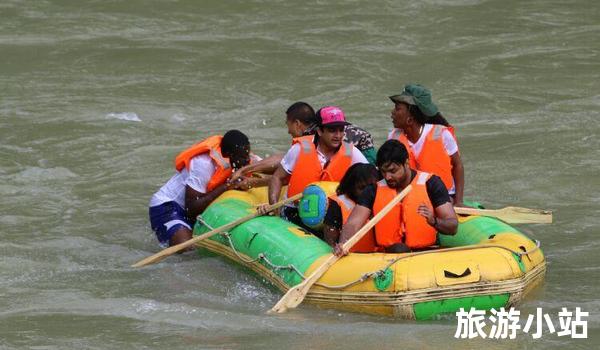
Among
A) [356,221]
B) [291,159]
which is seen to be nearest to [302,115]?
[291,159]

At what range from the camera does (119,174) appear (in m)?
11.7

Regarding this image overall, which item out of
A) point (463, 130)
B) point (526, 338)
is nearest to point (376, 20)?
point (463, 130)

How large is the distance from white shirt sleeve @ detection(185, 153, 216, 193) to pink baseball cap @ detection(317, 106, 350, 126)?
3.79 feet

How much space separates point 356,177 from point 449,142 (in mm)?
999

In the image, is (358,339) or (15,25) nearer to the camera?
(358,339)

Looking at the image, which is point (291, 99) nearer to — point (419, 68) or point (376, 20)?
point (419, 68)

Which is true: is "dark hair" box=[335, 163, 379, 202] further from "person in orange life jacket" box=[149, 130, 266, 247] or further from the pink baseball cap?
"person in orange life jacket" box=[149, 130, 266, 247]

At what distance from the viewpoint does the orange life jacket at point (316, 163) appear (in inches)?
329

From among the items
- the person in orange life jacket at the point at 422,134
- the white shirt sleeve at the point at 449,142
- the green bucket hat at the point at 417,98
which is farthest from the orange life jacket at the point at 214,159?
the white shirt sleeve at the point at 449,142

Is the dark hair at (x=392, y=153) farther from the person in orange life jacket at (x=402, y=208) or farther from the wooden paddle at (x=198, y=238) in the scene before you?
the wooden paddle at (x=198, y=238)

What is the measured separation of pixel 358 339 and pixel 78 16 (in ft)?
36.2

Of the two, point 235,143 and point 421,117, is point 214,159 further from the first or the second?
A: point 421,117

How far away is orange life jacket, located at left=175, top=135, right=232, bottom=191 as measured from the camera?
8.99 m

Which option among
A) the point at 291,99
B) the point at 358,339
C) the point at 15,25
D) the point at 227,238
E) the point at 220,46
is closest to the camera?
the point at 358,339
